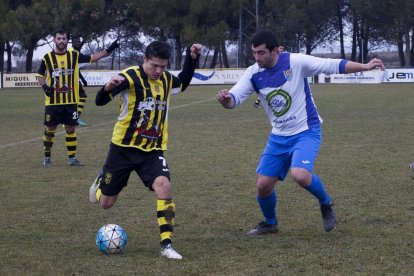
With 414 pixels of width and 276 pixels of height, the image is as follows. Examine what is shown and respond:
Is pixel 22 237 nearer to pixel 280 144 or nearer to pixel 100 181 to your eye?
pixel 100 181

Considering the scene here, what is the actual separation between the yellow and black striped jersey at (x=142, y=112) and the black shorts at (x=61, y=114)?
18.3ft

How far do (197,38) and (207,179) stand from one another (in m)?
50.6

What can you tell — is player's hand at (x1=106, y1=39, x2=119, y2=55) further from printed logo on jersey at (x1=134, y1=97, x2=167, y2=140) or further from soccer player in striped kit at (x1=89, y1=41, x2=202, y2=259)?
printed logo on jersey at (x1=134, y1=97, x2=167, y2=140)

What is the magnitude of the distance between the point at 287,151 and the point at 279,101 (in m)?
0.45

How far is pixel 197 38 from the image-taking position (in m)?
60.5

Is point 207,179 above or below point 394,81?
below

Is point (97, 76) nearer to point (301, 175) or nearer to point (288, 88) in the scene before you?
point (288, 88)

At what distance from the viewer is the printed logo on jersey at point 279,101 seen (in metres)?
6.97

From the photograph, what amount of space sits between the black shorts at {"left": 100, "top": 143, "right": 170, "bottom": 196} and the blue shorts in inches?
39.1

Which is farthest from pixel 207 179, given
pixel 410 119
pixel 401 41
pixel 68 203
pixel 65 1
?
pixel 401 41

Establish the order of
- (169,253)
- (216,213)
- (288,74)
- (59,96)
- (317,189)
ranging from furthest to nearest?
1. (59,96)
2. (216,213)
3. (317,189)
4. (288,74)
5. (169,253)

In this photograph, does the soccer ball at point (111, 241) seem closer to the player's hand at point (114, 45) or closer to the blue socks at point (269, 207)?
the blue socks at point (269, 207)

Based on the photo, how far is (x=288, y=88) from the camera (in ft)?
22.8

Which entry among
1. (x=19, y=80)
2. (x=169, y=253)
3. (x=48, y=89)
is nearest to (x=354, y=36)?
(x=19, y=80)
